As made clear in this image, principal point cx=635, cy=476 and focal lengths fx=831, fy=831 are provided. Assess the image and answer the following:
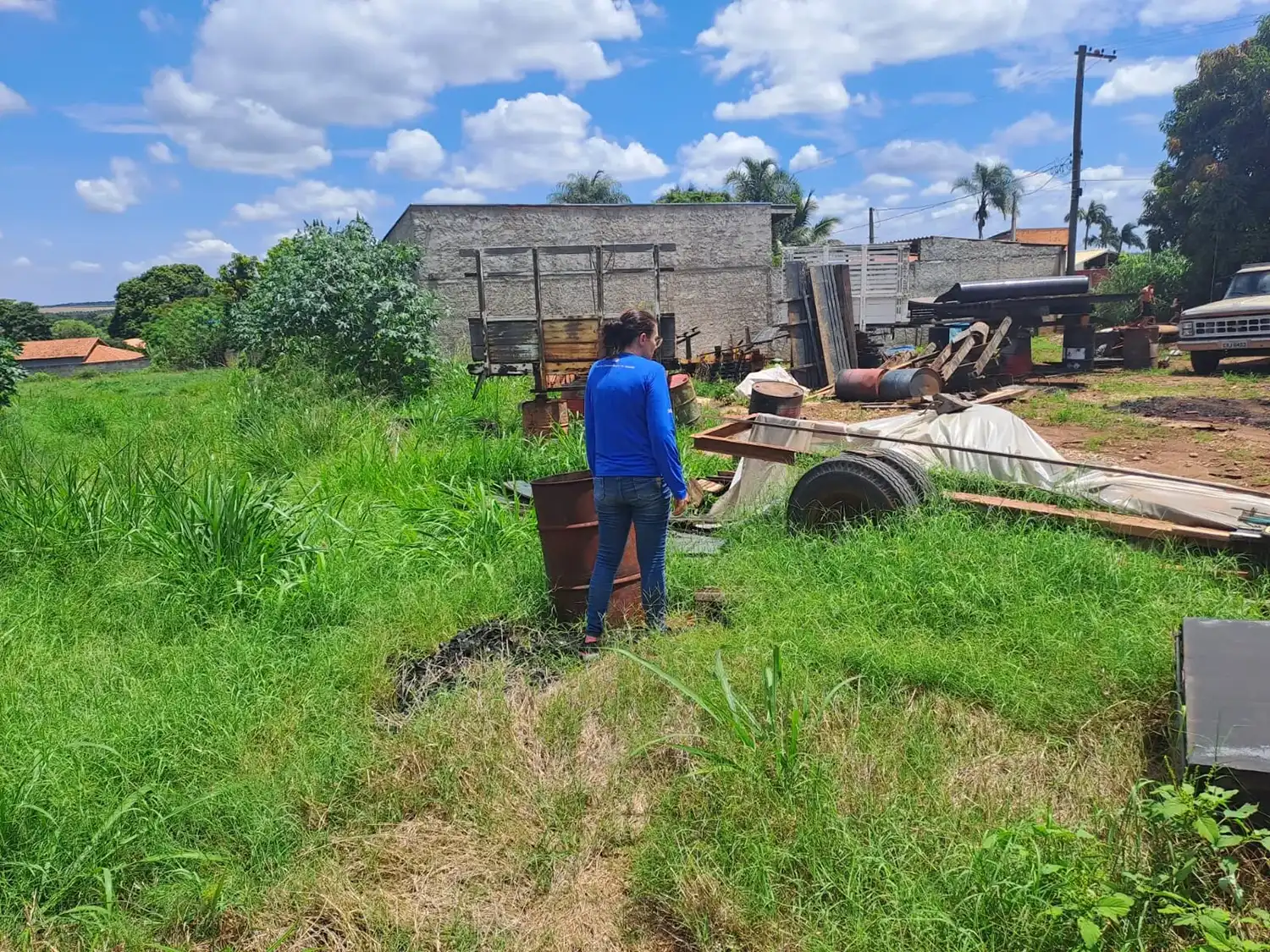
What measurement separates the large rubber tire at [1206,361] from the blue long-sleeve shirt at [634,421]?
15352 mm

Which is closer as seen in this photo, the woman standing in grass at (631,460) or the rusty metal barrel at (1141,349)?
the woman standing in grass at (631,460)

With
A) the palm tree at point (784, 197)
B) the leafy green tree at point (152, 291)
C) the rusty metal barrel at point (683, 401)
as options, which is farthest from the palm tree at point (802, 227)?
the leafy green tree at point (152, 291)

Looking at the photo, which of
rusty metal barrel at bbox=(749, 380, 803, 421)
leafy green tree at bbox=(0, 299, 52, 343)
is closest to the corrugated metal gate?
rusty metal barrel at bbox=(749, 380, 803, 421)

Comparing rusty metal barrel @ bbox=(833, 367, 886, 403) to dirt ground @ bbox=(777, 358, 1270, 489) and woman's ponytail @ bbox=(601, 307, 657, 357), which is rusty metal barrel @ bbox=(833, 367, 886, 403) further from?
woman's ponytail @ bbox=(601, 307, 657, 357)

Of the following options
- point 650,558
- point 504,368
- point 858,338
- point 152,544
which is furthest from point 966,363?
point 152,544

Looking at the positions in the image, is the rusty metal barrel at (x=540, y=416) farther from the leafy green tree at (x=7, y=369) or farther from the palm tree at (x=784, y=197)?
the palm tree at (x=784, y=197)

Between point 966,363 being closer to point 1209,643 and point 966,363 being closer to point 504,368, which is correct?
point 504,368

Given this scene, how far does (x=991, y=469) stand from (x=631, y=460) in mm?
3284

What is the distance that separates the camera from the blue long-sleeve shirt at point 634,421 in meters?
4.11

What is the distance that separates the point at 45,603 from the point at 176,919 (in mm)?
3024

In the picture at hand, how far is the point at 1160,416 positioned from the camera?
10.9m

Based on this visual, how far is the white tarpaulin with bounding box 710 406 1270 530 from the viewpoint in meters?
4.92

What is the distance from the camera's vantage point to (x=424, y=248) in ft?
66.7

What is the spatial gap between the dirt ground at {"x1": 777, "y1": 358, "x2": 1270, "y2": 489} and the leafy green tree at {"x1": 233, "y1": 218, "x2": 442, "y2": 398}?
6208 millimetres
